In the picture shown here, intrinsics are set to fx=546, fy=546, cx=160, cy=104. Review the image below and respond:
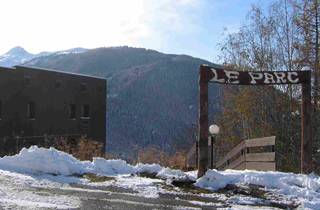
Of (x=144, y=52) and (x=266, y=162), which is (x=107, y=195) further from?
(x=144, y=52)

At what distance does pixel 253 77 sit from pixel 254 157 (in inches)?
133

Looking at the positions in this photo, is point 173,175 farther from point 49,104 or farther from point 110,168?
point 49,104

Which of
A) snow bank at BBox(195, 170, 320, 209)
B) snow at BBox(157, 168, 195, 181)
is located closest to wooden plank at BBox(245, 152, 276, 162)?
snow bank at BBox(195, 170, 320, 209)

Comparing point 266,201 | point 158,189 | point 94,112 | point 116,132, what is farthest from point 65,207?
point 116,132

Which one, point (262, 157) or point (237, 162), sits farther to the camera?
point (237, 162)

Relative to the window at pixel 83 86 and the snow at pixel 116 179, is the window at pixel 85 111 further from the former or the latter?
the snow at pixel 116 179

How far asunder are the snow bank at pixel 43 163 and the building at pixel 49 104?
72.8 ft

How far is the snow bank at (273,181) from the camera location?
10.3m

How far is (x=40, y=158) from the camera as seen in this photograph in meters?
12.7

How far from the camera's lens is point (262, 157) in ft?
45.8

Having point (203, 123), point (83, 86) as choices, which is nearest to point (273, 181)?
point (203, 123)

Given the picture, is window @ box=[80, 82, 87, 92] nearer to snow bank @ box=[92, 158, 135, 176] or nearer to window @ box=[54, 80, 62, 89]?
window @ box=[54, 80, 62, 89]

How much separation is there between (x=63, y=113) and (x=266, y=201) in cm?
3826

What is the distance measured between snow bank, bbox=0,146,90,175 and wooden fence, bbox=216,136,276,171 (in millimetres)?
4450
